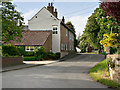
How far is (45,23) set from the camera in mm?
40844

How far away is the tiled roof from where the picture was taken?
116 feet

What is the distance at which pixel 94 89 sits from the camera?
26.3 ft

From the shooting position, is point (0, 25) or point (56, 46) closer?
point (0, 25)

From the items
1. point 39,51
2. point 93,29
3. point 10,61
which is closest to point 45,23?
point 39,51

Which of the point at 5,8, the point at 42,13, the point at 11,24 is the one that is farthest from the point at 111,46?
the point at 42,13

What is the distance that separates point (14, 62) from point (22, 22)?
4934 millimetres

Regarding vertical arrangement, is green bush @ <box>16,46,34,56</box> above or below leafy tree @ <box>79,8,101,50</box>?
below

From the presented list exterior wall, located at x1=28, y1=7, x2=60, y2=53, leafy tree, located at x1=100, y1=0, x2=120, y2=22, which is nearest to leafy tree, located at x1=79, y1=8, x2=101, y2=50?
exterior wall, located at x1=28, y1=7, x2=60, y2=53

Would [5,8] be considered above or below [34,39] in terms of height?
above

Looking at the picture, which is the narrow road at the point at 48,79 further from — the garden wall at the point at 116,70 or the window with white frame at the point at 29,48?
the window with white frame at the point at 29,48

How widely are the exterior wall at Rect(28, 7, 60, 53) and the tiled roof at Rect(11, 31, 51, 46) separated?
245 centimetres

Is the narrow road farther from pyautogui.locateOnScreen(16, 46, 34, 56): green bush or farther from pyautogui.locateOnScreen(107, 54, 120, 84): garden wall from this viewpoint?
pyautogui.locateOnScreen(16, 46, 34, 56): green bush

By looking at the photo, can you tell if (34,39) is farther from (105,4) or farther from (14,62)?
(105,4)

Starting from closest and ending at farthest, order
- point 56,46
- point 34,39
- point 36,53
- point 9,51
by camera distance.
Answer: point 9,51 < point 36,53 < point 34,39 < point 56,46
